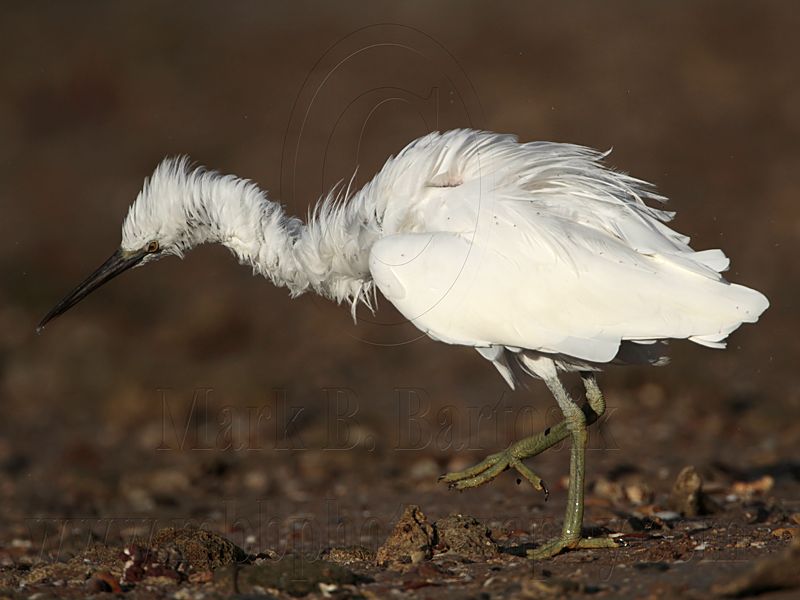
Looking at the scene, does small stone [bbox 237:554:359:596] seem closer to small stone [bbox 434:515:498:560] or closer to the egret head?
small stone [bbox 434:515:498:560]

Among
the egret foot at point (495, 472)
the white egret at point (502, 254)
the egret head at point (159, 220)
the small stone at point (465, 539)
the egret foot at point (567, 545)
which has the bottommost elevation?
the egret foot at point (567, 545)

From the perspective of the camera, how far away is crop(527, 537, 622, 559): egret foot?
6.32m

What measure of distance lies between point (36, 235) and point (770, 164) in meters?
12.1

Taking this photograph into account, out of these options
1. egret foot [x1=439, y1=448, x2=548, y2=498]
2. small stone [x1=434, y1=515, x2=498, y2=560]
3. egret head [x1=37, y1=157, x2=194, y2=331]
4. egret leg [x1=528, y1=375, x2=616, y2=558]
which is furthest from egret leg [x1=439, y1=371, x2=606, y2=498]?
egret head [x1=37, y1=157, x2=194, y2=331]

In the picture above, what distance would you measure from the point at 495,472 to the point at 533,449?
0.28 m

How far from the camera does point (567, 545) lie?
6.39 meters

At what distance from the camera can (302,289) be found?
7398mm

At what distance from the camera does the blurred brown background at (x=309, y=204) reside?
10.9 metres

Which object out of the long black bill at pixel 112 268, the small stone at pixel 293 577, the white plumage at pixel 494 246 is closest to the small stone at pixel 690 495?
the white plumage at pixel 494 246

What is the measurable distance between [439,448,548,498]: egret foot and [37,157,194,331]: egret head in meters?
2.32

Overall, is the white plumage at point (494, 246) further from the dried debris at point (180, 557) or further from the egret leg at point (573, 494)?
the dried debris at point (180, 557)

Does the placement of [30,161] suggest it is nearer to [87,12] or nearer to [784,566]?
[87,12]

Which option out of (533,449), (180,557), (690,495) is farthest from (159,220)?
(690,495)

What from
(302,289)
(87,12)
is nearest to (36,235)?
(87,12)
